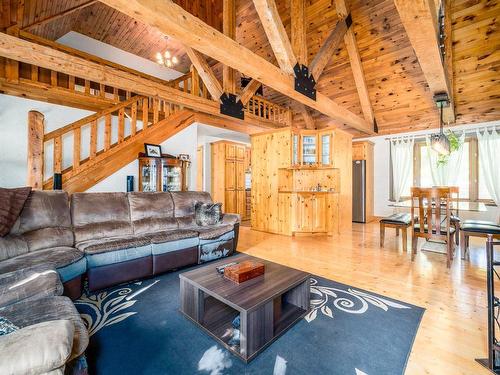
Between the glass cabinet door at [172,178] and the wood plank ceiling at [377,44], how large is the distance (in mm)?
3199

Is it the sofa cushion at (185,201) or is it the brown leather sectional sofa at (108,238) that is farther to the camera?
the sofa cushion at (185,201)

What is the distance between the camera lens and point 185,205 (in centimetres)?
380

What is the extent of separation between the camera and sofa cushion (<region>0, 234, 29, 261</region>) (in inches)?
82.7

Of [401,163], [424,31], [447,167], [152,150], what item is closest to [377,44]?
[424,31]

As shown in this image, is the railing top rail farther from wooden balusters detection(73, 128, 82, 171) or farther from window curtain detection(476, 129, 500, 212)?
window curtain detection(476, 129, 500, 212)

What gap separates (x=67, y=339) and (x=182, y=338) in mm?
932

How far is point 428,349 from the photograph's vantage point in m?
1.61

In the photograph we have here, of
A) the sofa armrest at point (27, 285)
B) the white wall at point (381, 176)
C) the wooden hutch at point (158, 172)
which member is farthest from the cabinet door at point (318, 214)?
the sofa armrest at point (27, 285)

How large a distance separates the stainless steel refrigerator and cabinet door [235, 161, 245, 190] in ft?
10.4

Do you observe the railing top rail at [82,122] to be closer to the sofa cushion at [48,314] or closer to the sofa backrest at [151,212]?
the sofa backrest at [151,212]

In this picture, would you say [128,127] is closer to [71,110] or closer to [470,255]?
[71,110]

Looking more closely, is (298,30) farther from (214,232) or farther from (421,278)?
(421,278)

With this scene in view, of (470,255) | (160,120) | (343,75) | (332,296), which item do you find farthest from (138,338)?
(343,75)

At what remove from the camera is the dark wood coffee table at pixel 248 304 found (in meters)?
1.50
